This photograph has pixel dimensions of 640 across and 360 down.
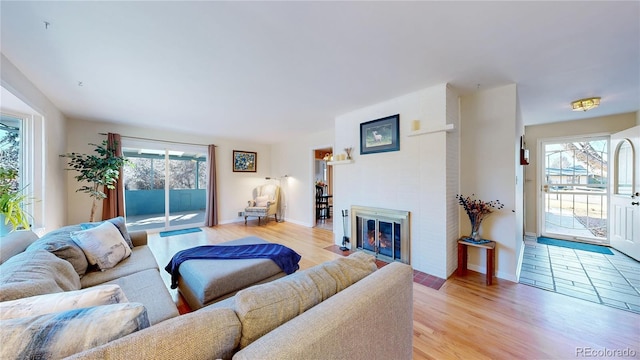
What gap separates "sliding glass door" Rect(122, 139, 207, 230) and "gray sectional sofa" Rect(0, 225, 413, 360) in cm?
392

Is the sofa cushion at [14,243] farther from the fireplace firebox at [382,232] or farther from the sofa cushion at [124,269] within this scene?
the fireplace firebox at [382,232]

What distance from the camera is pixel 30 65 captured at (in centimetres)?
216

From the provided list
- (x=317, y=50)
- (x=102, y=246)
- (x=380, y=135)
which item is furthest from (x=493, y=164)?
(x=102, y=246)

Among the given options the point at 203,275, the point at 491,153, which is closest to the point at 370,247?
the point at 491,153

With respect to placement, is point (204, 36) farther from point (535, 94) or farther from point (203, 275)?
point (535, 94)

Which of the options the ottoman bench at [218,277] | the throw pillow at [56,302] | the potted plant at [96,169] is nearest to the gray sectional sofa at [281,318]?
the throw pillow at [56,302]

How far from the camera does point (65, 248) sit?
1.65 m

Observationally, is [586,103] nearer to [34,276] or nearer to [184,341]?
[184,341]

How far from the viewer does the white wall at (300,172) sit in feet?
18.0

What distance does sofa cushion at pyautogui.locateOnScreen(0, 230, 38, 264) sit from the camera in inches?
57.6

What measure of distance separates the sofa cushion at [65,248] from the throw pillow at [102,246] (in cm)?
4

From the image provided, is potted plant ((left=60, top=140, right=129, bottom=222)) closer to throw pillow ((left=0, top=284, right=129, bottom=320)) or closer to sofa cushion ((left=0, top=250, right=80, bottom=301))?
sofa cushion ((left=0, top=250, right=80, bottom=301))

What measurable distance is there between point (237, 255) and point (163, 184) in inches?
164

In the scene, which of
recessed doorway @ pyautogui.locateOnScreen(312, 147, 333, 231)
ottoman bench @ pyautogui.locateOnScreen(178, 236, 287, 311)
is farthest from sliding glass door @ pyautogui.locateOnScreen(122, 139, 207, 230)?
ottoman bench @ pyautogui.locateOnScreen(178, 236, 287, 311)
